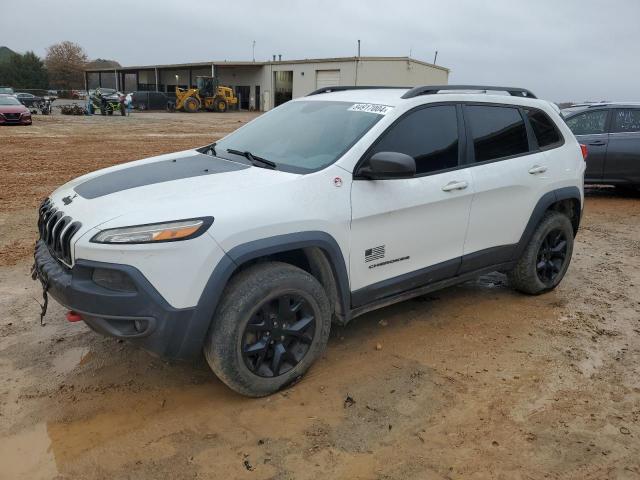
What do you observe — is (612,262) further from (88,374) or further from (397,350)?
(88,374)

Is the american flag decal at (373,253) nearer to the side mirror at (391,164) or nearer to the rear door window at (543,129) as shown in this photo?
the side mirror at (391,164)

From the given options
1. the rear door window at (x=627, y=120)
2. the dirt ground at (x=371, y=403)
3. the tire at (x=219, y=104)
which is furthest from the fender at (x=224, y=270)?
the tire at (x=219, y=104)

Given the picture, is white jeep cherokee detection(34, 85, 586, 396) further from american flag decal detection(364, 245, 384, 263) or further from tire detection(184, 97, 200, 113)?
tire detection(184, 97, 200, 113)

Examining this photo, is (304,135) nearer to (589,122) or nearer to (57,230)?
(57,230)

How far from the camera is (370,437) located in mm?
2861

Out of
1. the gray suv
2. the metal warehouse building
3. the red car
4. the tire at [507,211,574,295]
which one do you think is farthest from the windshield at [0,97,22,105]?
the metal warehouse building

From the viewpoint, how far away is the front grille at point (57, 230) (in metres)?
2.86

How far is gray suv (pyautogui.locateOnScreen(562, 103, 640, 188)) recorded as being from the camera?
9.38 m

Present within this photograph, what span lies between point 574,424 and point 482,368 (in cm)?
71

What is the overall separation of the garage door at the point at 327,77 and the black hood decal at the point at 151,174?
128ft

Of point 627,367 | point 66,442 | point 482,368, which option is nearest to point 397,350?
point 482,368

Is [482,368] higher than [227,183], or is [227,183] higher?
[227,183]

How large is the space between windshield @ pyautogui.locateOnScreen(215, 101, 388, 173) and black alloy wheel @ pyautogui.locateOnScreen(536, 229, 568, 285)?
2204mm

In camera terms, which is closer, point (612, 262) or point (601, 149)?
point (612, 262)
